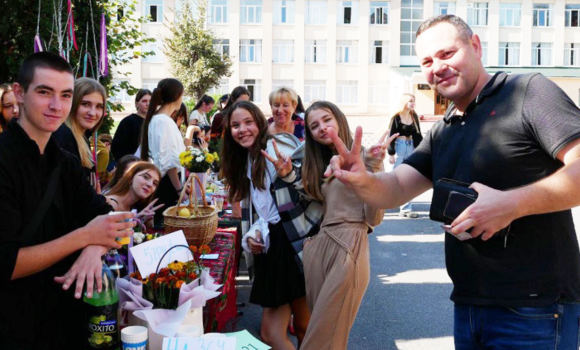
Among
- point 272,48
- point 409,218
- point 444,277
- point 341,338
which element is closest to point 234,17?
point 272,48

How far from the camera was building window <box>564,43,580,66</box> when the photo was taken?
4750 cm

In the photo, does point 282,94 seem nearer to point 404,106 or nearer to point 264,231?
point 264,231

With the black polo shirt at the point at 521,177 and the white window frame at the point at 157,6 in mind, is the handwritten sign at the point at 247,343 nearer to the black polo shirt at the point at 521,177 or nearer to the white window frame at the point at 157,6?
the black polo shirt at the point at 521,177

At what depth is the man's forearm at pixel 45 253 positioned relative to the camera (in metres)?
1.85

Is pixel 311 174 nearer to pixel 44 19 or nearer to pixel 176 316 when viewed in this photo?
pixel 176 316

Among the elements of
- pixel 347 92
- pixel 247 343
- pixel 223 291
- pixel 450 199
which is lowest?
pixel 223 291

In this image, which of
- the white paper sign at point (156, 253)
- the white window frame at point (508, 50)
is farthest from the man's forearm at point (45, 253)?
the white window frame at point (508, 50)

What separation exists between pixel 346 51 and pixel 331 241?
141ft

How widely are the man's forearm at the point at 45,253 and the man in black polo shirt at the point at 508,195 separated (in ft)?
4.18

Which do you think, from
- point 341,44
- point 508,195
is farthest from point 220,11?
point 508,195

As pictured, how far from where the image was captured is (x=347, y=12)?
45.2m

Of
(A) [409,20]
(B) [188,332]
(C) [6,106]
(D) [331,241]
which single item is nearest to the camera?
(B) [188,332]

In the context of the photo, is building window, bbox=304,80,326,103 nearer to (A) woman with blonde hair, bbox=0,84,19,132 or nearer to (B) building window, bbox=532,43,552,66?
(B) building window, bbox=532,43,552,66

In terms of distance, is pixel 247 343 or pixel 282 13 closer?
pixel 247 343
